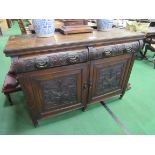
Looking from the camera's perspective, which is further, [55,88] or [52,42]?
[55,88]

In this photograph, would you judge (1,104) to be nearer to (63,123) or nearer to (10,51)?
(63,123)

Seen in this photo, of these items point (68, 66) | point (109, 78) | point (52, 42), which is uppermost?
point (52, 42)

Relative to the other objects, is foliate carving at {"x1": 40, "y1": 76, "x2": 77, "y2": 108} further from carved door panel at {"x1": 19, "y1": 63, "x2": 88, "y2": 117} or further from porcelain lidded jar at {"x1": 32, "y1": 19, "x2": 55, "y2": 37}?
porcelain lidded jar at {"x1": 32, "y1": 19, "x2": 55, "y2": 37}

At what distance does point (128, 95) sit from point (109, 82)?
63cm

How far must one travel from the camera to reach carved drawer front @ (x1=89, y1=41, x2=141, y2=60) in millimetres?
1417

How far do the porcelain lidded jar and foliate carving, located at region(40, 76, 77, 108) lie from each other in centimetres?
46

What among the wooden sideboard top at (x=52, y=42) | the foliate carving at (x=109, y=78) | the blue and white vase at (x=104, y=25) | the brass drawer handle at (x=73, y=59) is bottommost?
the foliate carving at (x=109, y=78)

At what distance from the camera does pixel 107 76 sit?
1707 mm

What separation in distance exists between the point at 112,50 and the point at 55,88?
2.36ft

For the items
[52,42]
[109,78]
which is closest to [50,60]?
[52,42]

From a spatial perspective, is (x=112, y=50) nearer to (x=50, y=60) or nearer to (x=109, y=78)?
(x=109, y=78)

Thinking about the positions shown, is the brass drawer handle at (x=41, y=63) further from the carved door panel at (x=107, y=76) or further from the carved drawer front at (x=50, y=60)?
the carved door panel at (x=107, y=76)

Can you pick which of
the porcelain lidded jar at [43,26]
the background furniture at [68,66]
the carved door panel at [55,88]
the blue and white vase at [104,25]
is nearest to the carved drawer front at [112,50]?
the background furniture at [68,66]

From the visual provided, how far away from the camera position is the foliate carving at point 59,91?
1422 mm
